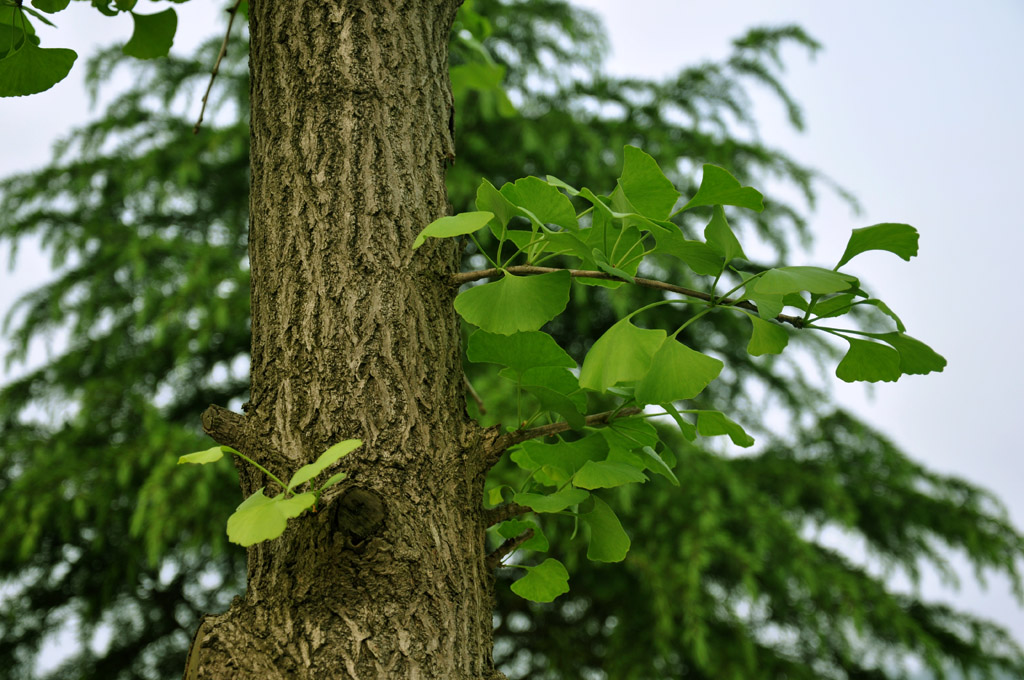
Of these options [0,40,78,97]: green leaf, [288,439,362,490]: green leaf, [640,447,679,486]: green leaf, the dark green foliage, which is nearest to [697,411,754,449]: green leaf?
[640,447,679,486]: green leaf

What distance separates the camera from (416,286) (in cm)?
51

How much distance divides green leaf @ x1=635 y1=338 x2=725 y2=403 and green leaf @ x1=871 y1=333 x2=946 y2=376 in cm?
12

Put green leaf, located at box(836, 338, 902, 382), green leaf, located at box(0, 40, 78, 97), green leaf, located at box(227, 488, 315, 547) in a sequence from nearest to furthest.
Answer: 1. green leaf, located at box(227, 488, 315, 547)
2. green leaf, located at box(836, 338, 902, 382)
3. green leaf, located at box(0, 40, 78, 97)

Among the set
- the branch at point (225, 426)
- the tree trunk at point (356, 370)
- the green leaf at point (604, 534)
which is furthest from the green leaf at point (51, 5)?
the green leaf at point (604, 534)

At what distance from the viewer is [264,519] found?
36 cm

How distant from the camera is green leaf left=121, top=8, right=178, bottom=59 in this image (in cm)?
66

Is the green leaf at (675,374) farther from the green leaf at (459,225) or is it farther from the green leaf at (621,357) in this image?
the green leaf at (459,225)

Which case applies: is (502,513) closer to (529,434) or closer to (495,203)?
(529,434)

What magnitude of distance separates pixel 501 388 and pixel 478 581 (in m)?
1.35

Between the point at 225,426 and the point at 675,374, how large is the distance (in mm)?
312

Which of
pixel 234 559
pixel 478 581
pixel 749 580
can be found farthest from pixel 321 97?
pixel 234 559

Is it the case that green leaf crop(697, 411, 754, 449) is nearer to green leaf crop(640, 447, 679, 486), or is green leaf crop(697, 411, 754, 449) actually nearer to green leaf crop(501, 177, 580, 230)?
green leaf crop(640, 447, 679, 486)

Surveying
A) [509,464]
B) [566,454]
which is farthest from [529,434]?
[509,464]

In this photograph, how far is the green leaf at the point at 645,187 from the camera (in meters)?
0.44
